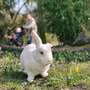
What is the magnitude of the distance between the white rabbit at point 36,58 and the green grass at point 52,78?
0.64 feet

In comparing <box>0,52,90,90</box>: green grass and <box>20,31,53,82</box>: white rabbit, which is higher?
<box>20,31,53,82</box>: white rabbit

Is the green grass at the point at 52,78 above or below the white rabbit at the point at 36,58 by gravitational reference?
below

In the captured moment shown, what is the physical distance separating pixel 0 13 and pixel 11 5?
86 cm

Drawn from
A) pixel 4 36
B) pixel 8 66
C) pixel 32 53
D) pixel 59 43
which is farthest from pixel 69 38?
pixel 32 53

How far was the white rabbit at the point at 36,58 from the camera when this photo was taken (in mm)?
10180

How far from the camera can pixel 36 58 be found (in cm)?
1048

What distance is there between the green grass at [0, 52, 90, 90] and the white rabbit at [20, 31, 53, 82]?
0.64ft

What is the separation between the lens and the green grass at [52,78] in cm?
987

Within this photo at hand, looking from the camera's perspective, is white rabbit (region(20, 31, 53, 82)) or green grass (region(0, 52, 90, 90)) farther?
white rabbit (region(20, 31, 53, 82))

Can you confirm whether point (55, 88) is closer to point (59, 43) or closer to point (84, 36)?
point (84, 36)

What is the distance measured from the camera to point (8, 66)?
12180mm

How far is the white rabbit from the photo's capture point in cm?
1018

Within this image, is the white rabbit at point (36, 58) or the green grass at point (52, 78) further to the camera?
the white rabbit at point (36, 58)

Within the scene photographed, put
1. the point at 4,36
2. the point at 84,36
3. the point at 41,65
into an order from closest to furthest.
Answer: the point at 41,65 < the point at 84,36 < the point at 4,36
